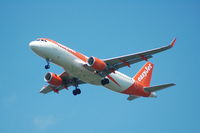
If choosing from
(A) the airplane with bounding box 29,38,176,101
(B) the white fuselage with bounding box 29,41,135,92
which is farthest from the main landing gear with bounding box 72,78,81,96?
(B) the white fuselage with bounding box 29,41,135,92

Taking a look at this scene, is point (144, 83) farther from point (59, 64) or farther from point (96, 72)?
point (59, 64)

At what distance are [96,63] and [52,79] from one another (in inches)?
286

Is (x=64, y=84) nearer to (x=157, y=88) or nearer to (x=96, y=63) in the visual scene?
(x=96, y=63)

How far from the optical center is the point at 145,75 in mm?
53688

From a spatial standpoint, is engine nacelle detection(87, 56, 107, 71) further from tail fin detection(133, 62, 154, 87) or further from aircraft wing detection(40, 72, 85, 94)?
tail fin detection(133, 62, 154, 87)

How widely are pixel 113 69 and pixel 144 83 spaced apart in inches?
324

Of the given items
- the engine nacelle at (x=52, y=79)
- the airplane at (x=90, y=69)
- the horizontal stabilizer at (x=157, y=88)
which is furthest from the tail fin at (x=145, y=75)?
the engine nacelle at (x=52, y=79)

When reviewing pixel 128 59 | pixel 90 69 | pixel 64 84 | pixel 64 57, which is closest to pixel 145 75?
pixel 128 59

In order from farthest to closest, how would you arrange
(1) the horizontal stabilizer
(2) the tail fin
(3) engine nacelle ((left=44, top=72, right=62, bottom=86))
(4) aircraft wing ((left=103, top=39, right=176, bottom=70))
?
(2) the tail fin, (3) engine nacelle ((left=44, top=72, right=62, bottom=86)), (1) the horizontal stabilizer, (4) aircraft wing ((left=103, top=39, right=176, bottom=70))

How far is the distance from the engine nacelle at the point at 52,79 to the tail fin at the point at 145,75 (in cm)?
997

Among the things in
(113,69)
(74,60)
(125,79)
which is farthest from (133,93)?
(74,60)

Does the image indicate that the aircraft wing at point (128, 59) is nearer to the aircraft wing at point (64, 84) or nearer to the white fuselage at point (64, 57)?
the white fuselage at point (64, 57)

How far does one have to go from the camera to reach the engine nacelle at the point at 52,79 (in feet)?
160

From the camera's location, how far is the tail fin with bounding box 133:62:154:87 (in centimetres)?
5244
